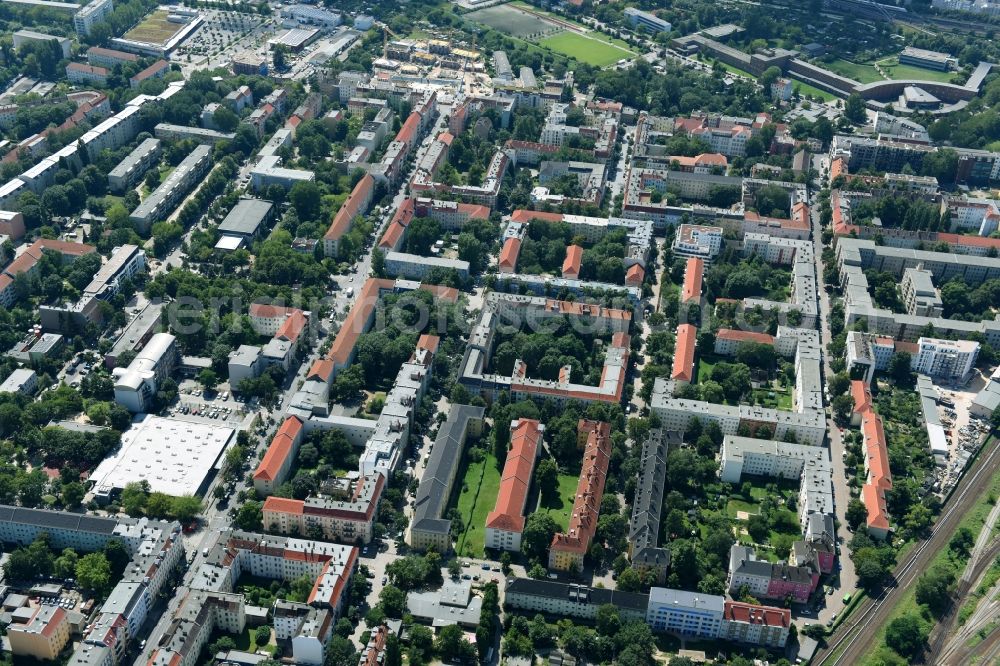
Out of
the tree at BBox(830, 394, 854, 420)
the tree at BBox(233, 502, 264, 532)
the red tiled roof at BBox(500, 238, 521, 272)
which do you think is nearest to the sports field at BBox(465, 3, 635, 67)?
the red tiled roof at BBox(500, 238, 521, 272)

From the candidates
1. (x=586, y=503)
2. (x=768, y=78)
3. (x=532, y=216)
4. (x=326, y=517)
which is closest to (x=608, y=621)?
(x=586, y=503)

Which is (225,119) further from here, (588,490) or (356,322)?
(588,490)

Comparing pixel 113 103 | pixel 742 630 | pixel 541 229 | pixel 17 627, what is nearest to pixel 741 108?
pixel 541 229

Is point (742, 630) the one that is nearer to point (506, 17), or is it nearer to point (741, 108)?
point (741, 108)

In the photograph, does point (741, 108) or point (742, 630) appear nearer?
point (742, 630)

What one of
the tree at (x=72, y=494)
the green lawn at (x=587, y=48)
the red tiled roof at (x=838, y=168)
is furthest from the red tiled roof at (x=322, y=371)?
the green lawn at (x=587, y=48)
